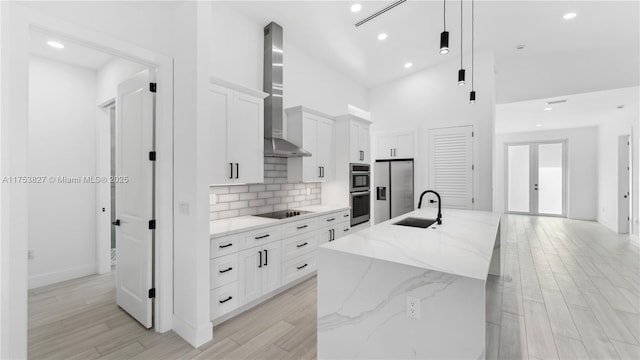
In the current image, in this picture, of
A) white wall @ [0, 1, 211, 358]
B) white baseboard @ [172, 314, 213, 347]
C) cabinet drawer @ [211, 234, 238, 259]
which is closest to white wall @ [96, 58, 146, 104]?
white wall @ [0, 1, 211, 358]

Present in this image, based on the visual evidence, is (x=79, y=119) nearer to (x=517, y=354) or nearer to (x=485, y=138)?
(x=517, y=354)

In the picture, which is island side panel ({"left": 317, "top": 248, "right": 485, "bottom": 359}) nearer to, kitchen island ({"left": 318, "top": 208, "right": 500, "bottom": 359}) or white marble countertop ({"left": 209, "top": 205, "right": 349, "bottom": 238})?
kitchen island ({"left": 318, "top": 208, "right": 500, "bottom": 359})

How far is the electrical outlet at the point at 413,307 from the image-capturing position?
57.1 inches

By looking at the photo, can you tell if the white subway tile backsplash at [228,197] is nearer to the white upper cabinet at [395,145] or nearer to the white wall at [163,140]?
the white wall at [163,140]

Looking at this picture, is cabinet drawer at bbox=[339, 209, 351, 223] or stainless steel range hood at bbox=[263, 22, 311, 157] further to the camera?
cabinet drawer at bbox=[339, 209, 351, 223]

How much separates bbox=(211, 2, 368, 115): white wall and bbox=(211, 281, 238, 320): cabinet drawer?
2.25 m

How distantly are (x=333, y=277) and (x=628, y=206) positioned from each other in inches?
322

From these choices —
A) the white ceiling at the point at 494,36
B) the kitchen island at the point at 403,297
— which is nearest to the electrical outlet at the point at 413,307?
the kitchen island at the point at 403,297

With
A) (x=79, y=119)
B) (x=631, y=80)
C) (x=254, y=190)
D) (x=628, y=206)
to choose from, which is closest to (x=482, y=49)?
(x=631, y=80)

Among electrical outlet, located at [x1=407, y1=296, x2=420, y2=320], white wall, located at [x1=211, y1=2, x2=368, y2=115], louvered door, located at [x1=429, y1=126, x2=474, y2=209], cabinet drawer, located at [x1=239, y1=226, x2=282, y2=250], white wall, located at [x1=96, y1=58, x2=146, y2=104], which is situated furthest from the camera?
louvered door, located at [x1=429, y1=126, x2=474, y2=209]

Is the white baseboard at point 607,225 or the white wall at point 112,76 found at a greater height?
the white wall at point 112,76

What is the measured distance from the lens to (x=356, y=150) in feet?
14.7

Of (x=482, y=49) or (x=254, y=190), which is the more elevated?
(x=482, y=49)

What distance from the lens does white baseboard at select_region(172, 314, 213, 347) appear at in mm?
2169
